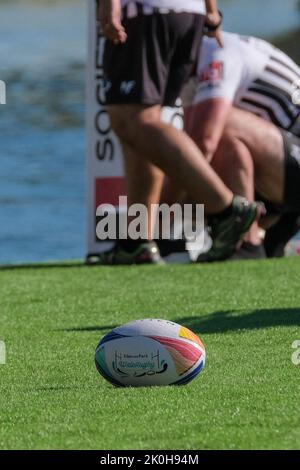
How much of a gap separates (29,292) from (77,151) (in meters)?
14.0

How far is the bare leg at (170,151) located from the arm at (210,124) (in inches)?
15.0

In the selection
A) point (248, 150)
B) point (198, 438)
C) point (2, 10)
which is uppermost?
point (198, 438)

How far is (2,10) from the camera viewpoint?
40.4 meters

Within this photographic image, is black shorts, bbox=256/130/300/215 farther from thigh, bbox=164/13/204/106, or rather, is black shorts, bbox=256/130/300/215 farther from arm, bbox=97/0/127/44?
arm, bbox=97/0/127/44

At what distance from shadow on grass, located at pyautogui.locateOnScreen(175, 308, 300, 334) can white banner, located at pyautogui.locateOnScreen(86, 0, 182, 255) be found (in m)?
3.21

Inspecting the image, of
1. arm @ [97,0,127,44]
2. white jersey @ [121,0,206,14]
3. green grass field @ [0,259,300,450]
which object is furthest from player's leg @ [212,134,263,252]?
arm @ [97,0,127,44]

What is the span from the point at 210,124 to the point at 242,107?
1.51 feet

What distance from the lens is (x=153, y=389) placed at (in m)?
5.34

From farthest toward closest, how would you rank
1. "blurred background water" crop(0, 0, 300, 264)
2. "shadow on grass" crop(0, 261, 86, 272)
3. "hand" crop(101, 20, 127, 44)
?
"blurred background water" crop(0, 0, 300, 264)
"shadow on grass" crop(0, 261, 86, 272)
"hand" crop(101, 20, 127, 44)

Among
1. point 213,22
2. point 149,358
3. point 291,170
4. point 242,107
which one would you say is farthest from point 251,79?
point 149,358

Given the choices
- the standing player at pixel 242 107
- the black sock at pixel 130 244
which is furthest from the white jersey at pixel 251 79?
the black sock at pixel 130 244

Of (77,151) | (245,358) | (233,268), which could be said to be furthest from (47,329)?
(77,151)

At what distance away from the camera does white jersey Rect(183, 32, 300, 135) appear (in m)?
9.67

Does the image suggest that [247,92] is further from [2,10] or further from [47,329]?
[2,10]
